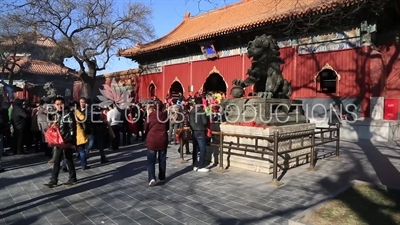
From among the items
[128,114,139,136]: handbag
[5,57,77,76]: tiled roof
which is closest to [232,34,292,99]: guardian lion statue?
[128,114,139,136]: handbag

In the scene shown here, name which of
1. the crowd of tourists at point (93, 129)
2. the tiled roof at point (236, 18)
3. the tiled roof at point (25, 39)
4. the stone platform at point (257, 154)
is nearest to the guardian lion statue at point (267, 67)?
the stone platform at point (257, 154)

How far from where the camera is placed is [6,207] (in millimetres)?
4184

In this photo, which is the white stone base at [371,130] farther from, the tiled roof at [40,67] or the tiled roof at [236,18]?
the tiled roof at [40,67]

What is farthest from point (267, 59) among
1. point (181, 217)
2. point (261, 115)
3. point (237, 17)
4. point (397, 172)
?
point (237, 17)

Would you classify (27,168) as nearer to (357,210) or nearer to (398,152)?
(357,210)

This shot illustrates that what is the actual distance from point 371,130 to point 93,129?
29.5ft

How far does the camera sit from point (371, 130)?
10.7 metres

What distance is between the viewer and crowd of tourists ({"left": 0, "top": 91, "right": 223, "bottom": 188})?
5.25 metres

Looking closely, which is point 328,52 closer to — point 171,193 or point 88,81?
point 171,193

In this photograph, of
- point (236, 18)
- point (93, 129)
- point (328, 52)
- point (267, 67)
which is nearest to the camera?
point (267, 67)

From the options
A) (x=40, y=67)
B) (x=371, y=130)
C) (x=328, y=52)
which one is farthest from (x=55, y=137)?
(x=40, y=67)

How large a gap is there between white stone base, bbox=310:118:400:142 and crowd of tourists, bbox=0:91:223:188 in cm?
586

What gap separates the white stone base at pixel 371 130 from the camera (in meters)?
10.4

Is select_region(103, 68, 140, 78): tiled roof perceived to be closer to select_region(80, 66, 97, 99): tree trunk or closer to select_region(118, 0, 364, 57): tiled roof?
select_region(118, 0, 364, 57): tiled roof
